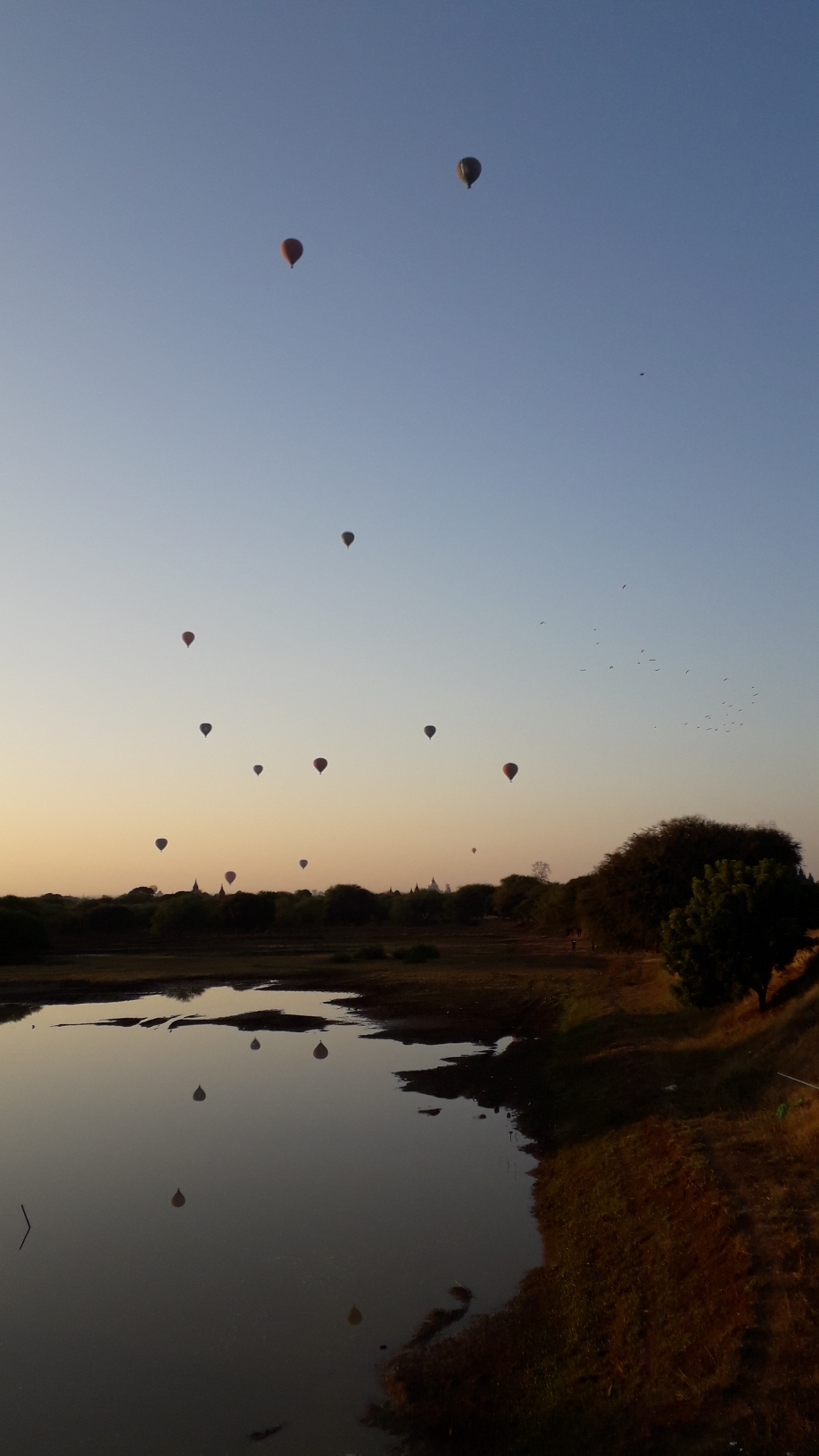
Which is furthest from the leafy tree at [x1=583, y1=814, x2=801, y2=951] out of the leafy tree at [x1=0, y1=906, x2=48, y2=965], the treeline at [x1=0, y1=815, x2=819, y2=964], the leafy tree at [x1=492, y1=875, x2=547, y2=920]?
the leafy tree at [x1=492, y1=875, x2=547, y2=920]

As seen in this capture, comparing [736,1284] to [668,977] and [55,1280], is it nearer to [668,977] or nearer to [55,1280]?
[55,1280]

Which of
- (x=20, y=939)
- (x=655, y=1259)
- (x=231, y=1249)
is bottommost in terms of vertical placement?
(x=231, y=1249)

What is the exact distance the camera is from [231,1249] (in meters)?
15.5

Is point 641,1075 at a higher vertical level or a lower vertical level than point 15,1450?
higher

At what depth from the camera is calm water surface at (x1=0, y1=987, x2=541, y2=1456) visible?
10.8 metres

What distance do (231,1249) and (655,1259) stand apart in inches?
263

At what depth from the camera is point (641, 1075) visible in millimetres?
22484

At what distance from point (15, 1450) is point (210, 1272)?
4.61m

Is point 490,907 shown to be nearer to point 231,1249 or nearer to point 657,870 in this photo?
point 657,870

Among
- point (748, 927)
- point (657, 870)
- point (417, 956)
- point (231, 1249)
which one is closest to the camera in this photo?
point (231, 1249)

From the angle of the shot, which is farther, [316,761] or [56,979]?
[56,979]

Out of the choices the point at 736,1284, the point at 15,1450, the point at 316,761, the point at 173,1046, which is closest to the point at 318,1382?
the point at 15,1450

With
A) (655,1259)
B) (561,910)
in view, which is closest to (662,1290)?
(655,1259)

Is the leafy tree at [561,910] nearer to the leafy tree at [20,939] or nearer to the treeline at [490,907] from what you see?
the treeline at [490,907]
